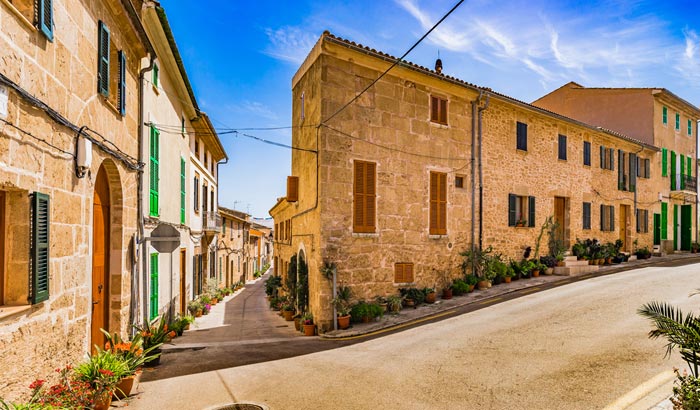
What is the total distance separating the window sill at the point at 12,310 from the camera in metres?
3.99

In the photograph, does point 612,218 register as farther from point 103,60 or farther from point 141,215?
point 103,60

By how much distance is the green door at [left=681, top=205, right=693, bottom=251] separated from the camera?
27.3 m

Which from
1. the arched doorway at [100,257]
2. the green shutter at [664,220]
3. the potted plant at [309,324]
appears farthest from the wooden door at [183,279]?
the green shutter at [664,220]

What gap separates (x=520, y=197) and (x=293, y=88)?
10.3 metres

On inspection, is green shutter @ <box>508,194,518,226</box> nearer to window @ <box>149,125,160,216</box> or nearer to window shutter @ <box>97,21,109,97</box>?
window @ <box>149,125,160,216</box>

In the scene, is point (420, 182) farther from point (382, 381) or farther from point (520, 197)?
point (382, 381)

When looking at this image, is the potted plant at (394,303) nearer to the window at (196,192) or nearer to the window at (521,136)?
the window at (521,136)

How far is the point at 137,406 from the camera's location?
232 inches

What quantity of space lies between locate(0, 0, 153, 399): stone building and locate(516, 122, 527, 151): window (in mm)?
14401

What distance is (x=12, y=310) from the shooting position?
4145 millimetres

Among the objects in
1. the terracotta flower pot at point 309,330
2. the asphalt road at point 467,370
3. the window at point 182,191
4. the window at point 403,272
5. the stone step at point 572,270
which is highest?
the window at point 182,191

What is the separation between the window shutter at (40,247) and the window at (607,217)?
76.0 feet

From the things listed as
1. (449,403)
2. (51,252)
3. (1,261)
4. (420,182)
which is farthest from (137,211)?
(420,182)

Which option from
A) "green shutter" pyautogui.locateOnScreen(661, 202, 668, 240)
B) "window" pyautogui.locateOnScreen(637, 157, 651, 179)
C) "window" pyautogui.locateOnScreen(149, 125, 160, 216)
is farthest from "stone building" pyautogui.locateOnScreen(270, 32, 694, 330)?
"green shutter" pyautogui.locateOnScreen(661, 202, 668, 240)
